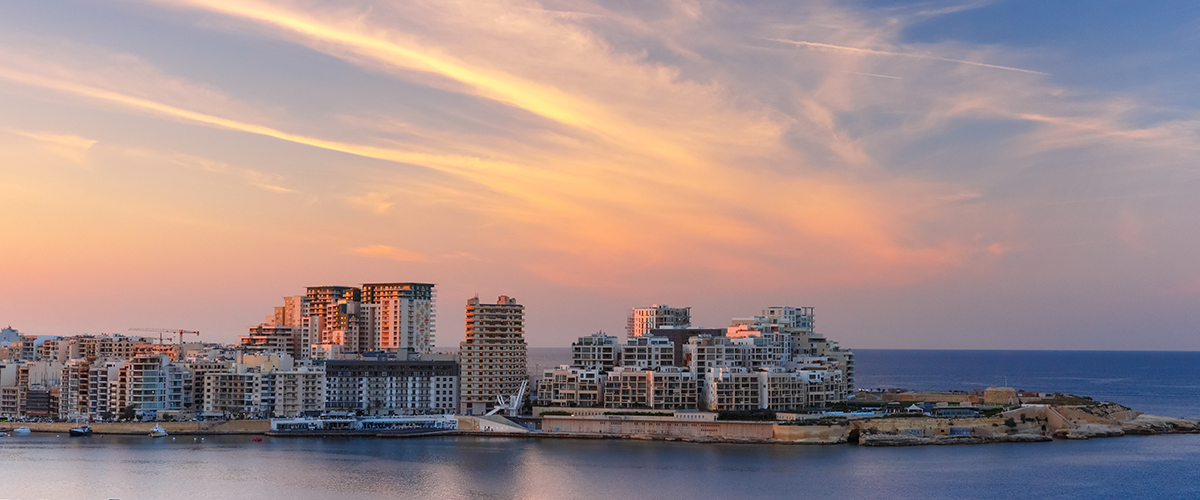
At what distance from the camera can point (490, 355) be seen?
86625 mm

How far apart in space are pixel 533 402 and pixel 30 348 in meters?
61.3

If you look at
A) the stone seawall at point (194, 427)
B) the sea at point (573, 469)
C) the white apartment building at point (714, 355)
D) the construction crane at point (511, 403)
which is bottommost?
the sea at point (573, 469)

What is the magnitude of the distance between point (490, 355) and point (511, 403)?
15.5ft

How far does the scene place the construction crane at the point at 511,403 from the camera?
82750mm

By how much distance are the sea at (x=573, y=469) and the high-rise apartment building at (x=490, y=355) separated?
27.9 ft

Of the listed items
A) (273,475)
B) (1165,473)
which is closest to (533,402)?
(273,475)

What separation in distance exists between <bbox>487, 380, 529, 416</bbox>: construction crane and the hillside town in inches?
3.9

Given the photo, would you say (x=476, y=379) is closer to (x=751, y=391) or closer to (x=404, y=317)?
(x=751, y=391)

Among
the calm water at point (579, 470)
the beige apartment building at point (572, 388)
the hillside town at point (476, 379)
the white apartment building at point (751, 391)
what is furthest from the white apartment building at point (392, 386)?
the white apartment building at point (751, 391)

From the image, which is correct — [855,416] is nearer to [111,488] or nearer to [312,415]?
[312,415]

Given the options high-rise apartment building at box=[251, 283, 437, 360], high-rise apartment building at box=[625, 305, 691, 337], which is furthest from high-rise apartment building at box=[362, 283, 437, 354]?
high-rise apartment building at box=[625, 305, 691, 337]

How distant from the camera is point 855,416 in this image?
2931 inches

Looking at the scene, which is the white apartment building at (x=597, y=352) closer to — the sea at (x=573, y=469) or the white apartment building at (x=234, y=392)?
the sea at (x=573, y=469)

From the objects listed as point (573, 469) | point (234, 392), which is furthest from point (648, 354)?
point (234, 392)
